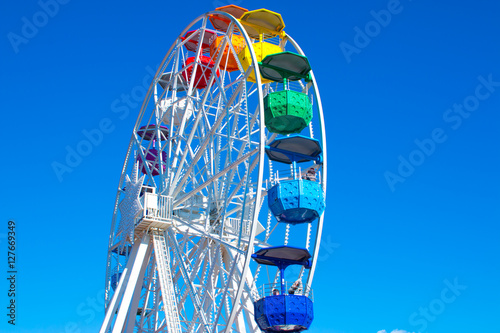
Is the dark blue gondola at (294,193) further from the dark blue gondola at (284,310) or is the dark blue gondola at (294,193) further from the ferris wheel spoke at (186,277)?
the ferris wheel spoke at (186,277)

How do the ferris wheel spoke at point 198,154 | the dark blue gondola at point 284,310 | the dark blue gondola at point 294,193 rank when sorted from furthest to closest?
the ferris wheel spoke at point 198,154
the dark blue gondola at point 294,193
the dark blue gondola at point 284,310

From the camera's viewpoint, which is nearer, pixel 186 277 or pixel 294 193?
pixel 294 193

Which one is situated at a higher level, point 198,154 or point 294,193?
point 198,154

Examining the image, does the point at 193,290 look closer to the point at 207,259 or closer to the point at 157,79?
the point at 207,259

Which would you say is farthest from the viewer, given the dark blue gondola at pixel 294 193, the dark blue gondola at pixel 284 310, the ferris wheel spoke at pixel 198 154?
the ferris wheel spoke at pixel 198 154

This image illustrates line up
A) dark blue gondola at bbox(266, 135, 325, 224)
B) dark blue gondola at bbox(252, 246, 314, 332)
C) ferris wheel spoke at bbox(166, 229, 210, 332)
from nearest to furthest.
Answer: dark blue gondola at bbox(252, 246, 314, 332) → dark blue gondola at bbox(266, 135, 325, 224) → ferris wheel spoke at bbox(166, 229, 210, 332)

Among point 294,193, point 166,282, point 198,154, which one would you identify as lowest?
point 166,282

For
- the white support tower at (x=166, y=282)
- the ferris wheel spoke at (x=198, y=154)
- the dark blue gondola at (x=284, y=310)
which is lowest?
the dark blue gondola at (x=284, y=310)

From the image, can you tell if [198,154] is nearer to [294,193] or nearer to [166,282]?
[166,282]

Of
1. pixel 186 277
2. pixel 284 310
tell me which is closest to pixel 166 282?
pixel 186 277

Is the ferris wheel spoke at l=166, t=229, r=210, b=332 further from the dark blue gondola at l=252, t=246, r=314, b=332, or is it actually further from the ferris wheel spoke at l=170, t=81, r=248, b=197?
the dark blue gondola at l=252, t=246, r=314, b=332

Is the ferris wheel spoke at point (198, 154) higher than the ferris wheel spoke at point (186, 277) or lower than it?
higher

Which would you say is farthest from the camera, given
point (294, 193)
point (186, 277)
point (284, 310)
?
point (186, 277)

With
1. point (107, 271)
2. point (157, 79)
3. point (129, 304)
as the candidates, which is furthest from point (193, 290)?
point (157, 79)
